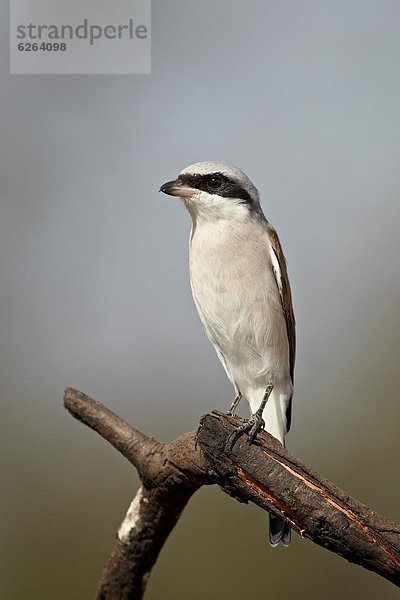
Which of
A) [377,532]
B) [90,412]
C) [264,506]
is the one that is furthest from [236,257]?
[377,532]

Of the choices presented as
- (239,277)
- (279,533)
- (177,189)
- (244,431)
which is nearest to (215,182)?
(177,189)

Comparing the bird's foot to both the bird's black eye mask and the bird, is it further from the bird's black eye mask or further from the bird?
the bird's black eye mask

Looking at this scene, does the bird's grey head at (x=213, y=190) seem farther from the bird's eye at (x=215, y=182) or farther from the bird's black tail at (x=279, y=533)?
the bird's black tail at (x=279, y=533)

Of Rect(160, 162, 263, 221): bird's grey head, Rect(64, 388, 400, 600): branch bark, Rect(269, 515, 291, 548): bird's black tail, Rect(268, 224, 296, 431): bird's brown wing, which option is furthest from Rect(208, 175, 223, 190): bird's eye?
Rect(269, 515, 291, 548): bird's black tail

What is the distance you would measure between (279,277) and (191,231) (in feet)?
0.98

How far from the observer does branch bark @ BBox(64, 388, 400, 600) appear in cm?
132

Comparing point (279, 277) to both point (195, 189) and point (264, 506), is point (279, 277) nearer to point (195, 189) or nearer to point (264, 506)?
point (195, 189)

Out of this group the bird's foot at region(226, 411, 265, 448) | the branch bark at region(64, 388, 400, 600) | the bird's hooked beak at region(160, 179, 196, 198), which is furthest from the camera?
the bird's hooked beak at region(160, 179, 196, 198)

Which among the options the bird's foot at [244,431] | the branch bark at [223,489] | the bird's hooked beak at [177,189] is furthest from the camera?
the bird's hooked beak at [177,189]

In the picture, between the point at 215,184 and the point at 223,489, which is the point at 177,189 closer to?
the point at 215,184

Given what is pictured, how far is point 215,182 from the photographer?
2076mm

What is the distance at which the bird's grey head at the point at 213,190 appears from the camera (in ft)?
6.69

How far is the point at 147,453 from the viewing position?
73.4 inches

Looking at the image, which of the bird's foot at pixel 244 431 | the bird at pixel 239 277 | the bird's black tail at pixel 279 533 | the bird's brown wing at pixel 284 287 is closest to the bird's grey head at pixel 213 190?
the bird at pixel 239 277
